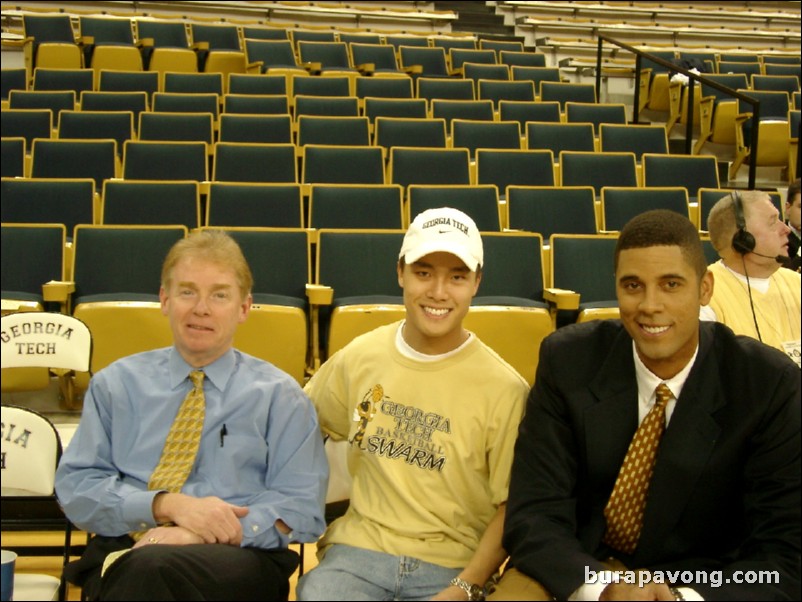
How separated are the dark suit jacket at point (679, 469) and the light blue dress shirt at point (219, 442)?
34cm

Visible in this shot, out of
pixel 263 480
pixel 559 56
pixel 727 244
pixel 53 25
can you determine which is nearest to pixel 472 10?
pixel 559 56

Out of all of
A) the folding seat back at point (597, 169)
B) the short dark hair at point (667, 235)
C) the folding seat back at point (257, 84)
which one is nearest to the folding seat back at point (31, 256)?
the short dark hair at point (667, 235)

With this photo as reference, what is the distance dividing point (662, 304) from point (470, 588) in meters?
0.51

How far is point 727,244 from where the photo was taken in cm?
219

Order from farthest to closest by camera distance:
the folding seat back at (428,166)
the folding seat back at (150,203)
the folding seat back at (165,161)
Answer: the folding seat back at (428,166), the folding seat back at (165,161), the folding seat back at (150,203)

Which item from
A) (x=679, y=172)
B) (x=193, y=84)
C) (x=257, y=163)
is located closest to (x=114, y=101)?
(x=193, y=84)

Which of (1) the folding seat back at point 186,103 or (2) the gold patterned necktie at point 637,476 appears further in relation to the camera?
(1) the folding seat back at point 186,103

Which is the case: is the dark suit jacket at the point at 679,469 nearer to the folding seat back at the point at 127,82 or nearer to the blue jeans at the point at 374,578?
the blue jeans at the point at 374,578

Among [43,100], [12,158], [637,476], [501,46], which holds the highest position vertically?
[501,46]

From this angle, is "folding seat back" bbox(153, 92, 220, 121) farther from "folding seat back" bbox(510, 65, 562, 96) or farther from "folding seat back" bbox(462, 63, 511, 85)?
"folding seat back" bbox(510, 65, 562, 96)

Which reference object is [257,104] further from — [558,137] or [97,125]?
[558,137]

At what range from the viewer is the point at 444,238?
1452 mm

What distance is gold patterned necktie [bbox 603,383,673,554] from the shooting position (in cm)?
133

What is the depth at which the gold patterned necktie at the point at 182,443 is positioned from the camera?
1.41 metres
